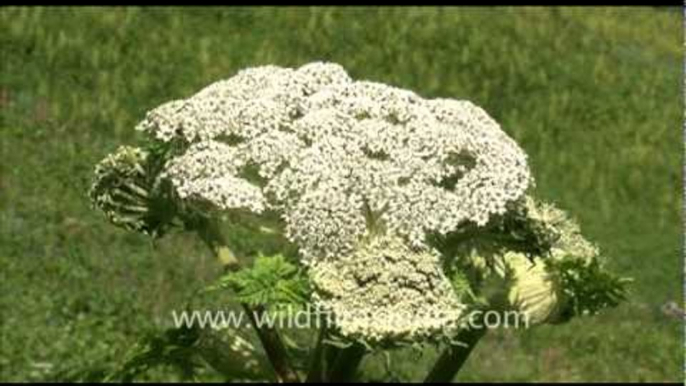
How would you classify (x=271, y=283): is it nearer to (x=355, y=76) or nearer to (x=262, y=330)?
(x=262, y=330)

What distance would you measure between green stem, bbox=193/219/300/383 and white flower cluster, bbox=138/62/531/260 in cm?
57

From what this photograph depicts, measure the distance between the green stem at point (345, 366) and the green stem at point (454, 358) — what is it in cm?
52

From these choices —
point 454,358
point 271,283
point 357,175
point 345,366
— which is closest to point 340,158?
point 357,175

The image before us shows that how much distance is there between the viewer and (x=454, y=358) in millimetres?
5914

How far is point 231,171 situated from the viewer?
5.04 meters

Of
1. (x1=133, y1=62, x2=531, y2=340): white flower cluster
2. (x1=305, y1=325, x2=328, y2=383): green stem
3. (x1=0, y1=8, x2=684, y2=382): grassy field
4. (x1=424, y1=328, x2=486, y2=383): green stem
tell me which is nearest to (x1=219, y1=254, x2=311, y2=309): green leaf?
(x1=133, y1=62, x2=531, y2=340): white flower cluster

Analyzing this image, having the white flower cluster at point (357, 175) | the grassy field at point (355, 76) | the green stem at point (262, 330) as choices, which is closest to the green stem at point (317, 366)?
the green stem at point (262, 330)

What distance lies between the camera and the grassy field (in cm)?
1523

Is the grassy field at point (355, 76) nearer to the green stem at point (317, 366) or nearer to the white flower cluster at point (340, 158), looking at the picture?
the green stem at point (317, 366)

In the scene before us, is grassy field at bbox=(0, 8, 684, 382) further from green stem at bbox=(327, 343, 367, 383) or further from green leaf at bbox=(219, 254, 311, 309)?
green leaf at bbox=(219, 254, 311, 309)

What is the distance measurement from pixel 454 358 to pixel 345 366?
636mm

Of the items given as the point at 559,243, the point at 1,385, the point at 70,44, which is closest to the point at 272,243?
Answer: the point at 1,385

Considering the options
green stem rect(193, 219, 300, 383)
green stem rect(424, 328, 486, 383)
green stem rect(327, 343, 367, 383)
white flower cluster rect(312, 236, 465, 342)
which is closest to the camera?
white flower cluster rect(312, 236, 465, 342)

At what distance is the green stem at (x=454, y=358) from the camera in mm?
5863
